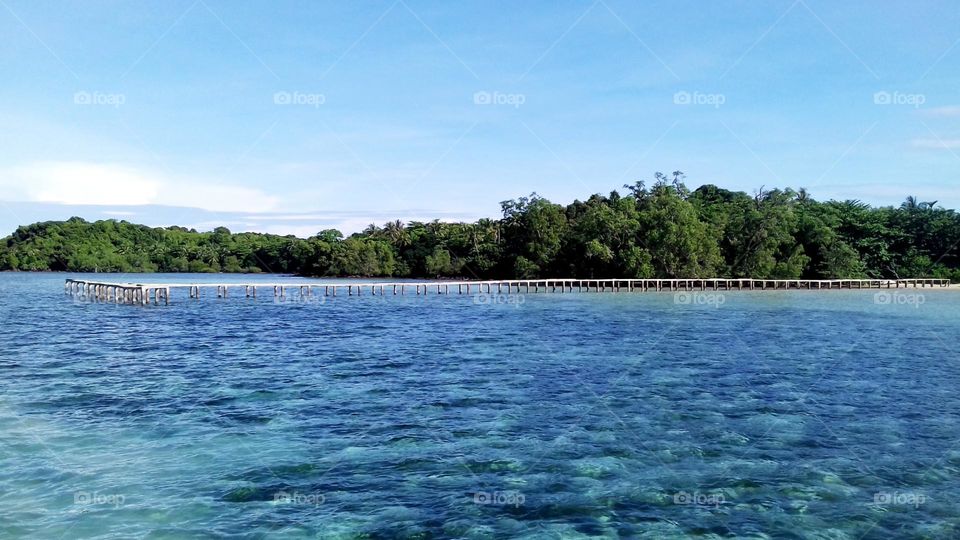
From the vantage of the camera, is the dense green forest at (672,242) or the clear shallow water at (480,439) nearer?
the clear shallow water at (480,439)

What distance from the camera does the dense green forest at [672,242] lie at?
92688mm

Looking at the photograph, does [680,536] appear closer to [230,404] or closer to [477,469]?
[477,469]

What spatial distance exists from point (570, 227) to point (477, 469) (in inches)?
3963

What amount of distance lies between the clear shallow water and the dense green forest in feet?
195

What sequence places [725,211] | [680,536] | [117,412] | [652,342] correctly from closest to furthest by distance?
[680,536] → [117,412] → [652,342] → [725,211]

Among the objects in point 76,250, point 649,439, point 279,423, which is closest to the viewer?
point 649,439

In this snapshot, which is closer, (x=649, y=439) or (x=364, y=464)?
(x=364, y=464)

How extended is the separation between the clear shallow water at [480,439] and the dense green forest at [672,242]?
5957 cm

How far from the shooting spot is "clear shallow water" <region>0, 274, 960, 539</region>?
434 inches

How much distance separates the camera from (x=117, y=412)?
18.1 meters

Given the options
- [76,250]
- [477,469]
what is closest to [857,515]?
[477,469]

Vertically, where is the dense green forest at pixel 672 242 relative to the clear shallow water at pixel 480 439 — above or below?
above

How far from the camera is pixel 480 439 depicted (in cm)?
1552

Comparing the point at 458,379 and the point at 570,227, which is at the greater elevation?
the point at 570,227
